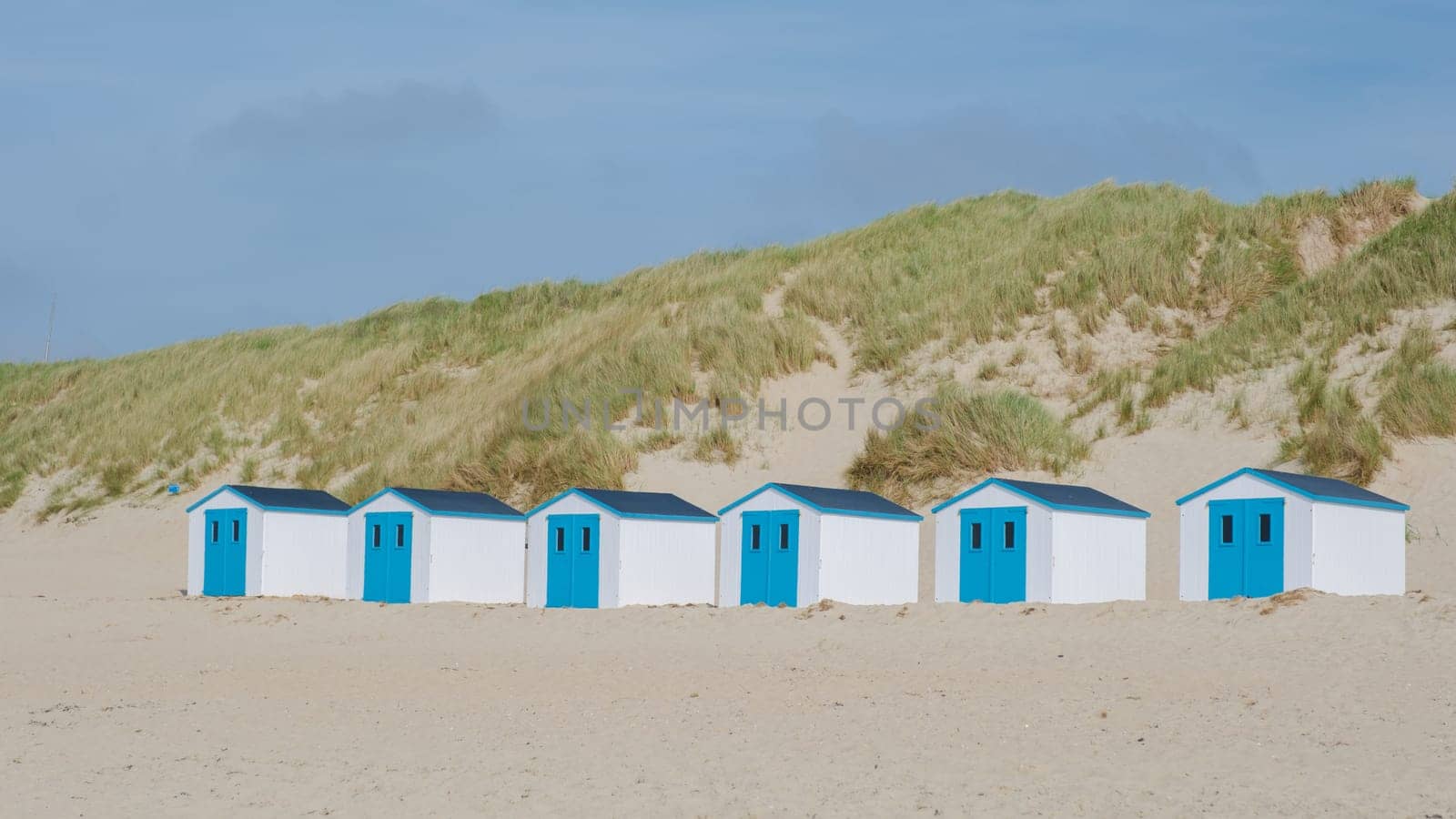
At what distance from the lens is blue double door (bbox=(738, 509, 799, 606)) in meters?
24.1

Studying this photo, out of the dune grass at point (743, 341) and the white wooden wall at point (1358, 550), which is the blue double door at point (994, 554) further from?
the dune grass at point (743, 341)

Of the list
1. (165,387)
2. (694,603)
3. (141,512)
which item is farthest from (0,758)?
(165,387)

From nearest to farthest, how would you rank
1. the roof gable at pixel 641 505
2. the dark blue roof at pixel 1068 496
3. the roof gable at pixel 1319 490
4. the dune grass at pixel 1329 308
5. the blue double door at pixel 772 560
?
the roof gable at pixel 1319 490, the dark blue roof at pixel 1068 496, the blue double door at pixel 772 560, the roof gable at pixel 641 505, the dune grass at pixel 1329 308

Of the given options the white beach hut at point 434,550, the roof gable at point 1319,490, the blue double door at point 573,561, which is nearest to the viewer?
the roof gable at point 1319,490

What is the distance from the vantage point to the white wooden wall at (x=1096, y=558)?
2261 centimetres

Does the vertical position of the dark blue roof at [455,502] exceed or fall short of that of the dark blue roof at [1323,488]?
it falls short

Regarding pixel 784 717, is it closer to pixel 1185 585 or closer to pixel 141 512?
pixel 1185 585

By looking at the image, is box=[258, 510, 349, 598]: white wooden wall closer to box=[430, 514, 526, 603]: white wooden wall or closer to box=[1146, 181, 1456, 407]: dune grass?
box=[430, 514, 526, 603]: white wooden wall

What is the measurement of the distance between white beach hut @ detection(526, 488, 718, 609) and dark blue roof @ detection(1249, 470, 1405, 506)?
8.53m

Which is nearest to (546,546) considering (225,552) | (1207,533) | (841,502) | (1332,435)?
(841,502)

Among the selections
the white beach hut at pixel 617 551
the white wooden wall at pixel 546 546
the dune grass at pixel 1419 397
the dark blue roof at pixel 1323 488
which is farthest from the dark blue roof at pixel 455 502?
the dune grass at pixel 1419 397

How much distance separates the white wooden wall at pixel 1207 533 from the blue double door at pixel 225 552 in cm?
1535

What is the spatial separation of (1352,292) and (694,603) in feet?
54.8

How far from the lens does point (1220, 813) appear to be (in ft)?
37.0
